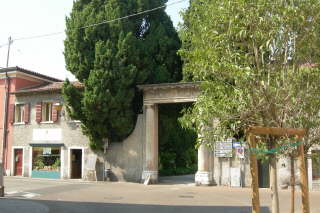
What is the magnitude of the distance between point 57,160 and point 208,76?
22.2 meters

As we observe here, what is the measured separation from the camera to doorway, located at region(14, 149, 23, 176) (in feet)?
98.3

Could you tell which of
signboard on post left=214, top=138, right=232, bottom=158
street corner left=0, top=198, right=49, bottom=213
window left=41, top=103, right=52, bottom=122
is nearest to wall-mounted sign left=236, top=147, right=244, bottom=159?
signboard on post left=214, top=138, right=232, bottom=158

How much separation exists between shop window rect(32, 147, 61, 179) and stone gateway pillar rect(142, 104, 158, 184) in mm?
7498

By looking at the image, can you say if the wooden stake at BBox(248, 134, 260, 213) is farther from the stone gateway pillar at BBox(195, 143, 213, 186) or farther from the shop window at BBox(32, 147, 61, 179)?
the shop window at BBox(32, 147, 61, 179)

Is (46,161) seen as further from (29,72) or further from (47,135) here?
(29,72)

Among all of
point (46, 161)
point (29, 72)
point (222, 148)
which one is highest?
point (29, 72)

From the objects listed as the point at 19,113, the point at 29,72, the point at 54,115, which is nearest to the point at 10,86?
the point at 29,72

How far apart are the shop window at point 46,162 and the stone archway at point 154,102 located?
291 inches

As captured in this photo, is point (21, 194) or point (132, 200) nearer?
point (132, 200)

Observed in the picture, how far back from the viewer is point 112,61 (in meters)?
23.7

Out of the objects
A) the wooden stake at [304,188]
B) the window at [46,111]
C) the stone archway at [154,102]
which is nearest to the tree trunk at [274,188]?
the wooden stake at [304,188]

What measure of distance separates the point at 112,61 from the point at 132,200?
9.97 meters

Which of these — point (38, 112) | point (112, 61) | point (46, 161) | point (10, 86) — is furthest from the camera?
point (10, 86)

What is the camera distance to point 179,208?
1413 centimetres
